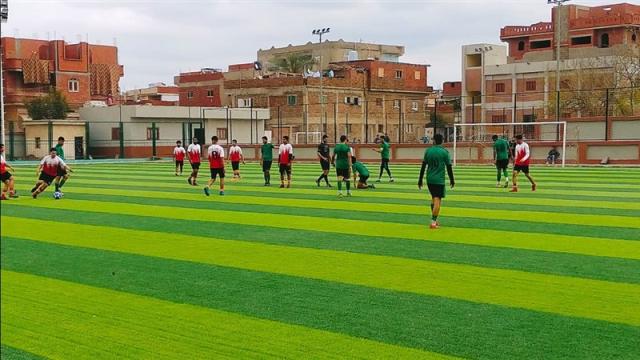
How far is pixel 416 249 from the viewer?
11492 millimetres

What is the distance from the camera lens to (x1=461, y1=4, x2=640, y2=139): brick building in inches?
2488

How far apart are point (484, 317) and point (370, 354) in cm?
165

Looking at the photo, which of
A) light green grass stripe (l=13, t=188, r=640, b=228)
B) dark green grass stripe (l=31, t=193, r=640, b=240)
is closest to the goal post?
light green grass stripe (l=13, t=188, r=640, b=228)

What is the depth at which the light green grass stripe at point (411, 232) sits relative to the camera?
11.5 metres

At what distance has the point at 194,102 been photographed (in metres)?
87.8

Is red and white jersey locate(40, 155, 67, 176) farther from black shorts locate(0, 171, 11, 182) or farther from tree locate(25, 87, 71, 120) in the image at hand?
tree locate(25, 87, 71, 120)

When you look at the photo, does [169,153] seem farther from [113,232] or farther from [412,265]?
[412,265]

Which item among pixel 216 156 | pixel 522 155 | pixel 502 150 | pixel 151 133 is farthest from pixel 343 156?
pixel 151 133

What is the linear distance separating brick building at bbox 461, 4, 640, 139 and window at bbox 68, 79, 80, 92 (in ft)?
126

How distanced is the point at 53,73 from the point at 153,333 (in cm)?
7176

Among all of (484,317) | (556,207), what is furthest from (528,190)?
(484,317)

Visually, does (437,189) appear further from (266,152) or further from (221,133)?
(221,133)

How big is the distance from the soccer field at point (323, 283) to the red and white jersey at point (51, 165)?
9.97ft

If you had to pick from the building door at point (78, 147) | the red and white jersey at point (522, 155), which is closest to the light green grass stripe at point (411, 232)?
the red and white jersey at point (522, 155)
